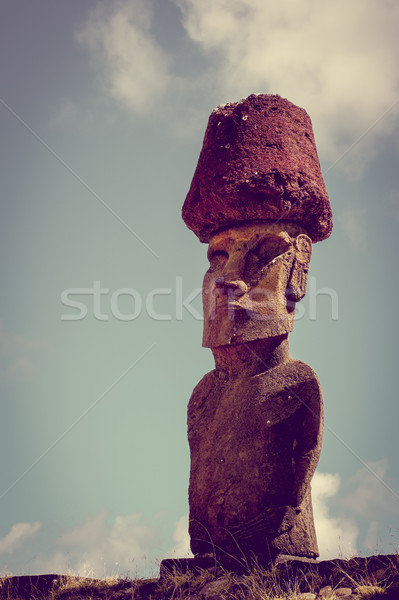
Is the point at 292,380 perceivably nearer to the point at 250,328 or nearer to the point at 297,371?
the point at 297,371

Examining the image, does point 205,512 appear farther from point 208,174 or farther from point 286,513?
point 208,174

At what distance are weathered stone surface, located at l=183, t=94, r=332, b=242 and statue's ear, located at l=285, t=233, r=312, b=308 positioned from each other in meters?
0.30

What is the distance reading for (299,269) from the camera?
7.28m

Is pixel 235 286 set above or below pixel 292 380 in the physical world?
above

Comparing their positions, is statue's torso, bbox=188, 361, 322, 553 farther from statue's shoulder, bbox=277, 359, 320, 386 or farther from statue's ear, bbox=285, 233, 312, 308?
statue's ear, bbox=285, 233, 312, 308

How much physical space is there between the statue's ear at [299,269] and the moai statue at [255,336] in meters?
0.01

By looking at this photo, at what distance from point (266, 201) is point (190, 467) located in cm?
312

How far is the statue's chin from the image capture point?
694 cm

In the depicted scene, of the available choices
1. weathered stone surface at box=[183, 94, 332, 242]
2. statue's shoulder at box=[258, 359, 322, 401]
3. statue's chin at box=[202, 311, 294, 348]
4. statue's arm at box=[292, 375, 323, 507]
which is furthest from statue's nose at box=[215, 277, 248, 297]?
statue's arm at box=[292, 375, 323, 507]

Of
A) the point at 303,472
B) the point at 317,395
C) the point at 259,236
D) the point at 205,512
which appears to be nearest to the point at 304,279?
the point at 259,236

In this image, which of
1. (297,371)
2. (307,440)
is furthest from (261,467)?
(297,371)

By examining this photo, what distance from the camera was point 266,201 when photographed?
7199 mm

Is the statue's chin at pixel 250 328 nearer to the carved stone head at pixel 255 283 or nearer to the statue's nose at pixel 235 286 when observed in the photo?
the carved stone head at pixel 255 283

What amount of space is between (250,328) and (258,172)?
5.76ft
